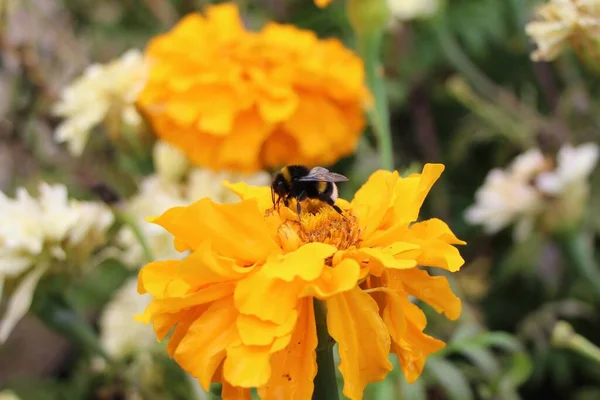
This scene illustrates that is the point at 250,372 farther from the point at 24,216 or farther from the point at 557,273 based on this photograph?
the point at 557,273

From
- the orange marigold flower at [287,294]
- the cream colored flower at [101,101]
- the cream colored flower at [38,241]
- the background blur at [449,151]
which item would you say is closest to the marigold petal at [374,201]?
the orange marigold flower at [287,294]

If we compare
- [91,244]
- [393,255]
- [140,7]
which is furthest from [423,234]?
[140,7]

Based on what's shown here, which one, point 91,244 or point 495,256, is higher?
point 91,244

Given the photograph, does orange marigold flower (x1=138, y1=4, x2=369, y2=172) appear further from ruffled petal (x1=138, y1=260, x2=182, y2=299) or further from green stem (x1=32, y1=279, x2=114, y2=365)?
ruffled petal (x1=138, y1=260, x2=182, y2=299)

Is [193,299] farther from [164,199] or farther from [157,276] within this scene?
[164,199]

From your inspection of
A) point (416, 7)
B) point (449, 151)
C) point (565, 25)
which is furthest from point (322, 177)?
point (449, 151)

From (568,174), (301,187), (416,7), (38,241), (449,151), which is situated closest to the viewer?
(301,187)

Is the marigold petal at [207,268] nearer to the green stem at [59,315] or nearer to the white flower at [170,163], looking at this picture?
the green stem at [59,315]
